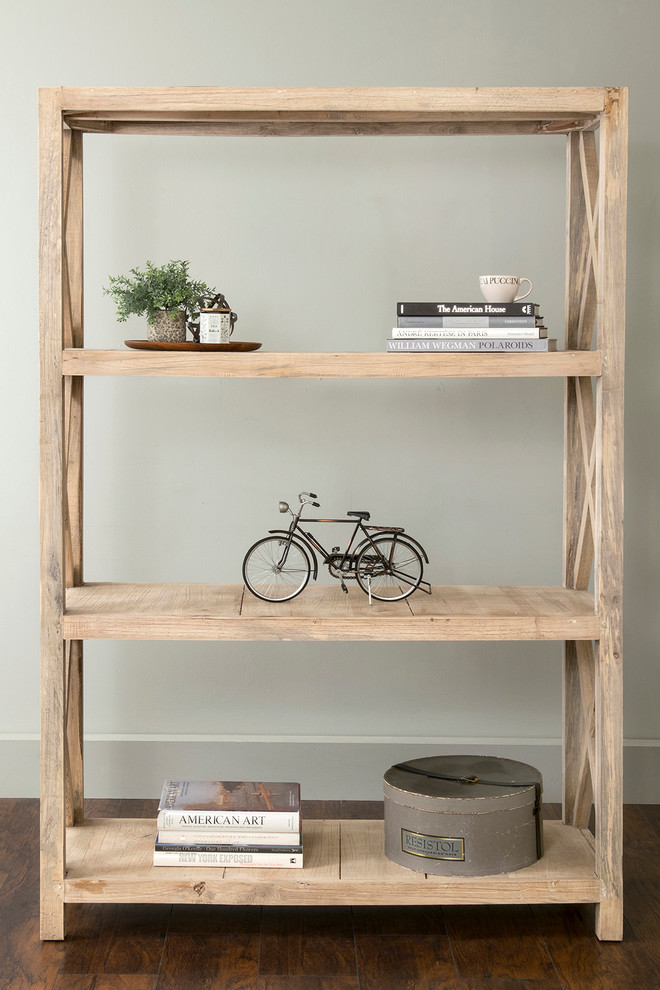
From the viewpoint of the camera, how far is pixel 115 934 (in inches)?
88.2

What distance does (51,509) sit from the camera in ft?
7.08

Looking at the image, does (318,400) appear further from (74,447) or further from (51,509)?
(51,509)

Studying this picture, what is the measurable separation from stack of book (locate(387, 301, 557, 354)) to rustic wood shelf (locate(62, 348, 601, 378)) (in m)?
0.06

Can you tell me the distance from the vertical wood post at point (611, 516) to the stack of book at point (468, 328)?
0.16 m

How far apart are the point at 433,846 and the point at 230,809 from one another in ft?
1.56

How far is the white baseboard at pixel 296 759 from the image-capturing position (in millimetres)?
2998

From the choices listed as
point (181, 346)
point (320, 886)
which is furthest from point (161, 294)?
point (320, 886)

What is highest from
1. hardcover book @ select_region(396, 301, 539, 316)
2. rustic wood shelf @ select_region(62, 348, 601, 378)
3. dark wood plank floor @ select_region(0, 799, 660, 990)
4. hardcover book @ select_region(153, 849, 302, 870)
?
hardcover book @ select_region(396, 301, 539, 316)

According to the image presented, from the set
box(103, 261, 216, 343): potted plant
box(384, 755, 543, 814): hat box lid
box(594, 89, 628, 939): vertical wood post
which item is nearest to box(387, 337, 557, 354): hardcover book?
box(594, 89, 628, 939): vertical wood post

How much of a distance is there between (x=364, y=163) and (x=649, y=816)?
6.90ft

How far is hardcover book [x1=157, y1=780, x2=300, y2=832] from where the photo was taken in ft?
7.44

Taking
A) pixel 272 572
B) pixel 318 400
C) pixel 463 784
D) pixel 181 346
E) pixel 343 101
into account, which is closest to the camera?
pixel 343 101

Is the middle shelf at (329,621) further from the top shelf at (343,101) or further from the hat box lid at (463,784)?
the top shelf at (343,101)

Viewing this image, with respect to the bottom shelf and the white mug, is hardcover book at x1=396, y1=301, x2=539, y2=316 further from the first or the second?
the bottom shelf
